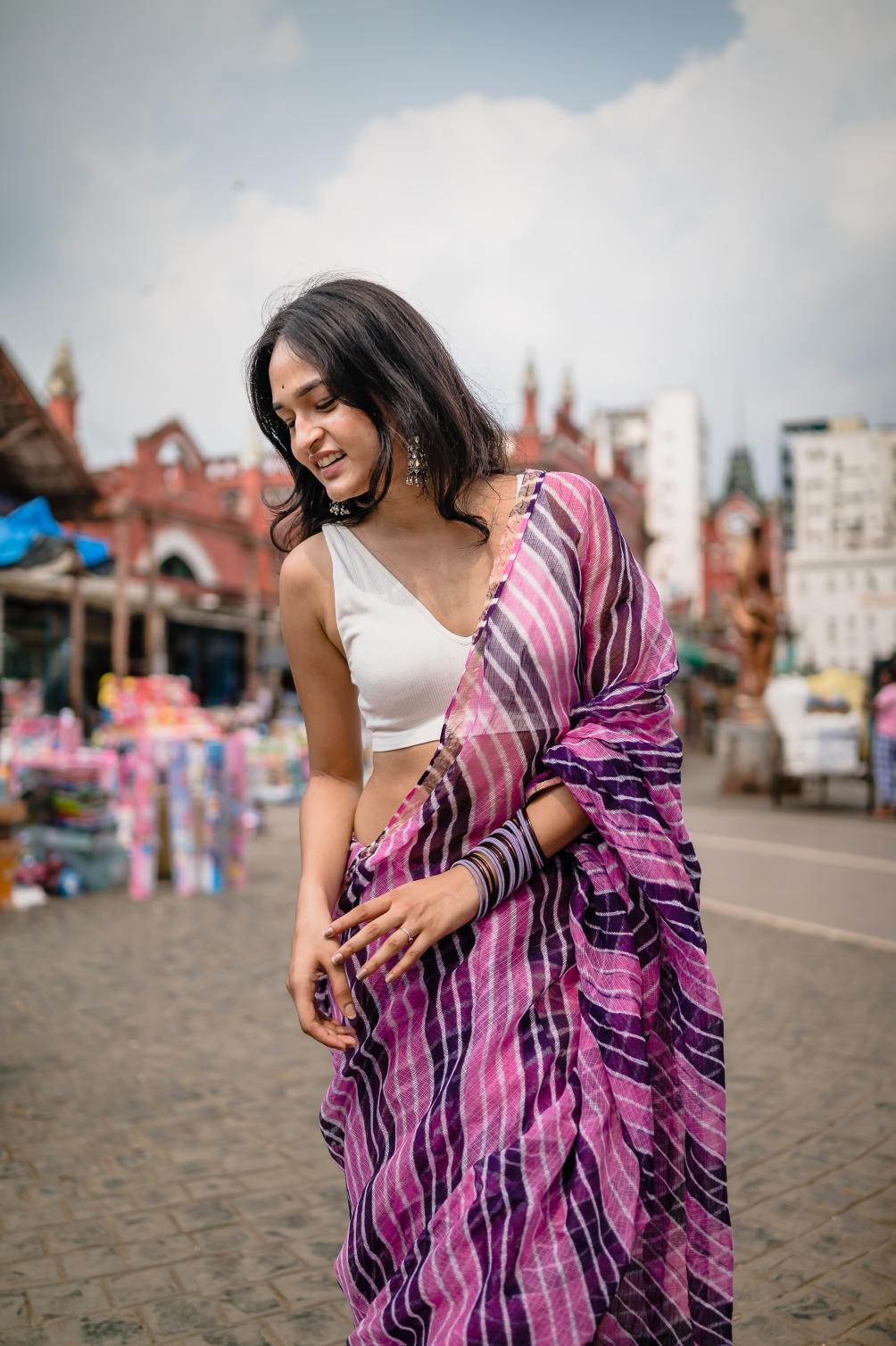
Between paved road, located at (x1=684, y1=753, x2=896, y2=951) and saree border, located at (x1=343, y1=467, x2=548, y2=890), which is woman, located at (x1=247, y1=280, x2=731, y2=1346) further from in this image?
paved road, located at (x1=684, y1=753, x2=896, y2=951)

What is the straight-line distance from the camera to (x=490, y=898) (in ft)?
4.71

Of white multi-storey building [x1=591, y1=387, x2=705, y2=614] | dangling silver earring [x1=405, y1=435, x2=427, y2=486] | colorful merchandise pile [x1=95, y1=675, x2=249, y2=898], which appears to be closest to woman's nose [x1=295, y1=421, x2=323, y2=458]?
dangling silver earring [x1=405, y1=435, x2=427, y2=486]

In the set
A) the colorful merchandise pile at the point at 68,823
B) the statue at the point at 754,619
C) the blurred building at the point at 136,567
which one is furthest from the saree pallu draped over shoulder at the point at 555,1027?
the statue at the point at 754,619

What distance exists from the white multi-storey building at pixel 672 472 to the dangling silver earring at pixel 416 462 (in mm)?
70689

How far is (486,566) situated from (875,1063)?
3.59 meters

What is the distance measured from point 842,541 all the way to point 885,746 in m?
64.7

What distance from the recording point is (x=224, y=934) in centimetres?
657

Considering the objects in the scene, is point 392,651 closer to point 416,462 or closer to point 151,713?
point 416,462

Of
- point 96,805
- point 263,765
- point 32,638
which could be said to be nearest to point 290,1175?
point 96,805

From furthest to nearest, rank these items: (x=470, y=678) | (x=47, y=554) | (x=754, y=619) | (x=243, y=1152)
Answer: (x=754, y=619) → (x=47, y=554) → (x=243, y=1152) → (x=470, y=678)

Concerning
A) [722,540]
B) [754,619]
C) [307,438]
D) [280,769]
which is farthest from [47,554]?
[722,540]

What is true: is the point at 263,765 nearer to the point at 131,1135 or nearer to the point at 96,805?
the point at 96,805

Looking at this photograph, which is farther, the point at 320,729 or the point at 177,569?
the point at 177,569

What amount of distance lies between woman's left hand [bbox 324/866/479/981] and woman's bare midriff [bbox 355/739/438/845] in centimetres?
19
